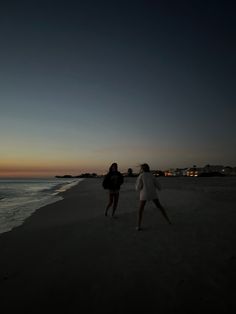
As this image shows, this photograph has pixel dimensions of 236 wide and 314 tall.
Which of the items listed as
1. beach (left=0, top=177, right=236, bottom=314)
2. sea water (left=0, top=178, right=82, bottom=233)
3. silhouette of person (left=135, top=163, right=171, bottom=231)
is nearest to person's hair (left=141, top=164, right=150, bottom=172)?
silhouette of person (left=135, top=163, right=171, bottom=231)

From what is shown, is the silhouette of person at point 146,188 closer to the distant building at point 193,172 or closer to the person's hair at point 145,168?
the person's hair at point 145,168

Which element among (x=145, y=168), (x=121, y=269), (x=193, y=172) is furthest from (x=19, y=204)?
(x=193, y=172)

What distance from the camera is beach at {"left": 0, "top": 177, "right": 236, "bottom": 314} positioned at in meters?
3.38

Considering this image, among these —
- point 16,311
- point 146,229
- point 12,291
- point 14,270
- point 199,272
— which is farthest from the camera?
point 146,229

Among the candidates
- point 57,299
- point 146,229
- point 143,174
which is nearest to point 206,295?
point 57,299

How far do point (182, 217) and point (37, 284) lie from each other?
6374 millimetres

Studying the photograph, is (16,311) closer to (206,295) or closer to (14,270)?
(14,270)

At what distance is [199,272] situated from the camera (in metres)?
4.24

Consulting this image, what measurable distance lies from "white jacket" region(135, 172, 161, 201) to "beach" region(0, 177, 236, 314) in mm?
971

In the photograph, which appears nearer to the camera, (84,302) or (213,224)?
(84,302)

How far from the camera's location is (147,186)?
7.52 metres

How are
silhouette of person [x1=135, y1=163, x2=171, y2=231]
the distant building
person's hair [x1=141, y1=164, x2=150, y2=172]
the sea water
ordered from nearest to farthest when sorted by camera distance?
1. silhouette of person [x1=135, y1=163, x2=171, y2=231]
2. person's hair [x1=141, y1=164, x2=150, y2=172]
3. the sea water
4. the distant building

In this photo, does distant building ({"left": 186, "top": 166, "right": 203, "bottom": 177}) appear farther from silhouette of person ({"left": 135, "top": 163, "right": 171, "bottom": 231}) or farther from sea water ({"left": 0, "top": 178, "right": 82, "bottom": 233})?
silhouette of person ({"left": 135, "top": 163, "right": 171, "bottom": 231})

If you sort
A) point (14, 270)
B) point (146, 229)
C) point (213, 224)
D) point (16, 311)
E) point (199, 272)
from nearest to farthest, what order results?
1. point (16, 311)
2. point (199, 272)
3. point (14, 270)
4. point (146, 229)
5. point (213, 224)
